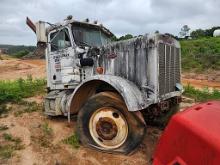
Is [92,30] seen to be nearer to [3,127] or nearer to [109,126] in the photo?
[109,126]

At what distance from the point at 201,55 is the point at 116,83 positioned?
2297 cm

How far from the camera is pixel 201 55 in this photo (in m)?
27.6

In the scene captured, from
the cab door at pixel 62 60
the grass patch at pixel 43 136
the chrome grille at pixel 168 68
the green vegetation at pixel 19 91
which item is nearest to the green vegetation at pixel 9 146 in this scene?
the grass patch at pixel 43 136

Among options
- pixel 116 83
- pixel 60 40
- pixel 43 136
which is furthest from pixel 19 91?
pixel 116 83

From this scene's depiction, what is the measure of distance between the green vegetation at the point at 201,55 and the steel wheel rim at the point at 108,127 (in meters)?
19.6

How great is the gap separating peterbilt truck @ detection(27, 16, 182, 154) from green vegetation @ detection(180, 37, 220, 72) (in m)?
18.3

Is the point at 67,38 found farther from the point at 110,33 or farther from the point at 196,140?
the point at 196,140

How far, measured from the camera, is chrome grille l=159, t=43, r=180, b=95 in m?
6.08

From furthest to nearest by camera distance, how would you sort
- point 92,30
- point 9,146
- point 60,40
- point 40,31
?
point 92,30, point 60,40, point 40,31, point 9,146

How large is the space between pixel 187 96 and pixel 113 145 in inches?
292

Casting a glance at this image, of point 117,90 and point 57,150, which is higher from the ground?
point 117,90

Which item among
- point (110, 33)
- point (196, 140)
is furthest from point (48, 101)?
point (196, 140)

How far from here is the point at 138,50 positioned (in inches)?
241

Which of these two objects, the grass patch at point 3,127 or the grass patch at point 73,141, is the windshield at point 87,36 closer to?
the grass patch at point 73,141
